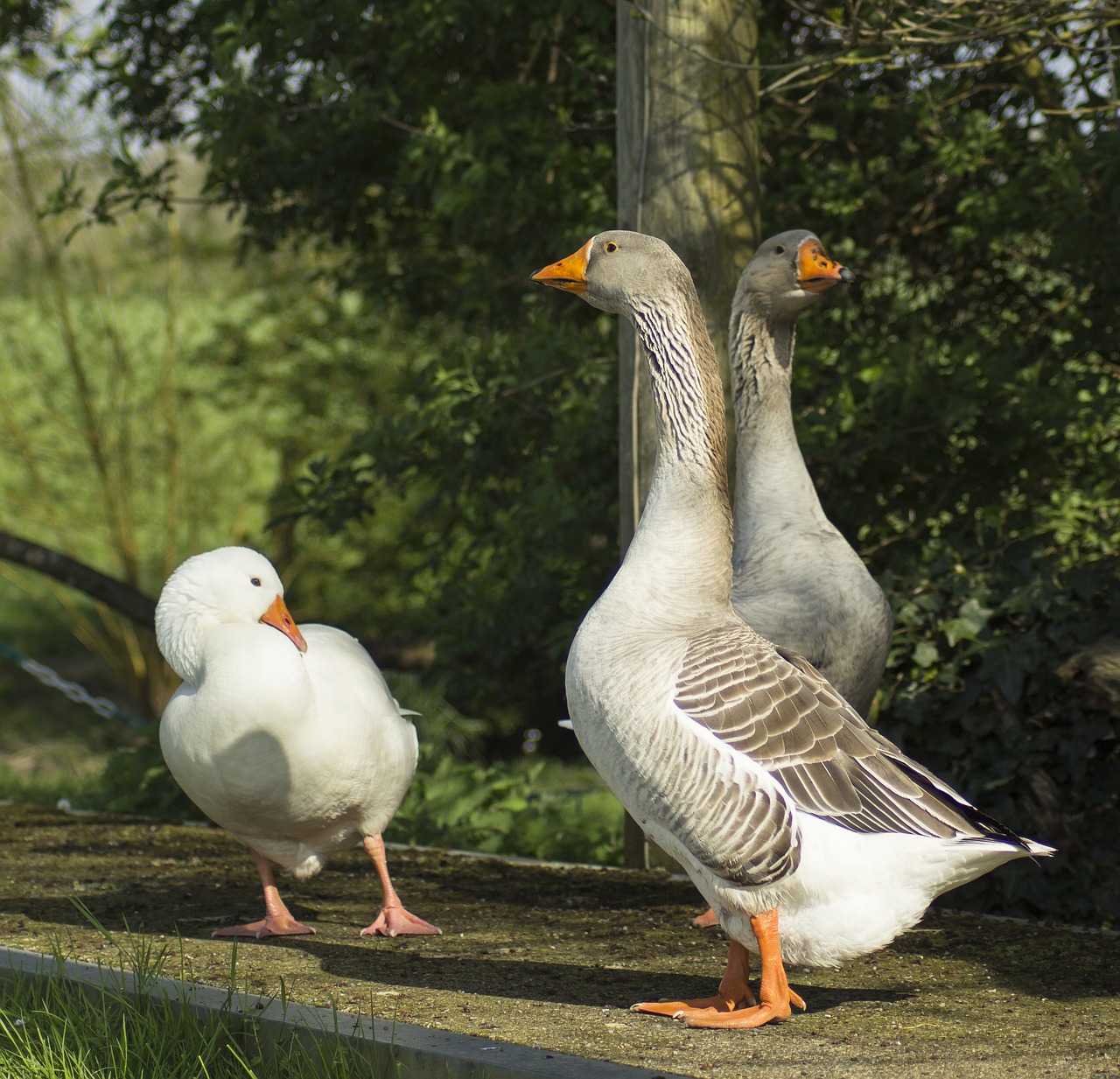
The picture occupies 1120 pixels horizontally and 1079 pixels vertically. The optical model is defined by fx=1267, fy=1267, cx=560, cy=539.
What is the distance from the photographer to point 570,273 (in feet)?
11.6

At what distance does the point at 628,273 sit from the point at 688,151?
178 centimetres

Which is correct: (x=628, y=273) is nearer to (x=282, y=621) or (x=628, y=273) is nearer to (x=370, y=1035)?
(x=282, y=621)

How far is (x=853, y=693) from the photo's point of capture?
426 cm

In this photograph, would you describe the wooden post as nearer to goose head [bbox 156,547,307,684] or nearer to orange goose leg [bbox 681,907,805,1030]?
goose head [bbox 156,547,307,684]

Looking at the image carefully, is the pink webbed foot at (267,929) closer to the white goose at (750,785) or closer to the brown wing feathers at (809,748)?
the white goose at (750,785)

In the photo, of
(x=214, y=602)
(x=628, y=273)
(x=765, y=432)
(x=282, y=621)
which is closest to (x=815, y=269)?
(x=765, y=432)

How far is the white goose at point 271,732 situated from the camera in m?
3.92

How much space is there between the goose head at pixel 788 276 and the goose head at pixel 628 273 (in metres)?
1.25

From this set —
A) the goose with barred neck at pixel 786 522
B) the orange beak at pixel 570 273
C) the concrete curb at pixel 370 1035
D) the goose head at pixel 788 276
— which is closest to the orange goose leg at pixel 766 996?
the concrete curb at pixel 370 1035

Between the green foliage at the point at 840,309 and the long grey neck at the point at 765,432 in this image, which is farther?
the green foliage at the point at 840,309

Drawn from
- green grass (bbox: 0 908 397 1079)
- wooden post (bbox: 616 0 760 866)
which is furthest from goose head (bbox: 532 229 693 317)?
green grass (bbox: 0 908 397 1079)

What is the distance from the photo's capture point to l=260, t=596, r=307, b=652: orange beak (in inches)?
165

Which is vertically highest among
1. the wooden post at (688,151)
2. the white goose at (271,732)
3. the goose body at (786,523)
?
the wooden post at (688,151)

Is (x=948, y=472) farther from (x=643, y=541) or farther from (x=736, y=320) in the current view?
(x=643, y=541)
